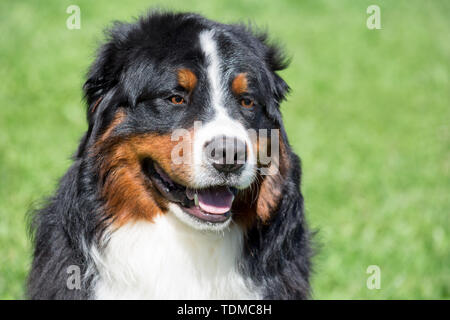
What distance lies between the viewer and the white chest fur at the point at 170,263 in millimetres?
3691

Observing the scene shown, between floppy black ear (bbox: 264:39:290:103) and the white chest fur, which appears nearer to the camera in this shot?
the white chest fur

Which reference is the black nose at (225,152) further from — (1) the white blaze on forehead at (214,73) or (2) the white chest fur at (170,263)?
(2) the white chest fur at (170,263)

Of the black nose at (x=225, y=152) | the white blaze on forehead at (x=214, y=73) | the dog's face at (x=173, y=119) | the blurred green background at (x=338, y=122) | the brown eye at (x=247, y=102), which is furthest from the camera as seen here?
the blurred green background at (x=338, y=122)

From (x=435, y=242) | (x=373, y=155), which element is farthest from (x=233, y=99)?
(x=373, y=155)

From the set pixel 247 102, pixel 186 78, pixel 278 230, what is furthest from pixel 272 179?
pixel 186 78

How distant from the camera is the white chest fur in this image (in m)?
3.69

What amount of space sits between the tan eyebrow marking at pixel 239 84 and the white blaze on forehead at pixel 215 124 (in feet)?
0.21

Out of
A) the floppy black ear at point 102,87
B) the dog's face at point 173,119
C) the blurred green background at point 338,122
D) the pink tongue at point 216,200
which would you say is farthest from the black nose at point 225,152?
the blurred green background at point 338,122

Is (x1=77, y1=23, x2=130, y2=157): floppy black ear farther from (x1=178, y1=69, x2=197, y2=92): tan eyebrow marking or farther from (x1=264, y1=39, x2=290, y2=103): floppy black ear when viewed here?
(x1=264, y1=39, x2=290, y2=103): floppy black ear

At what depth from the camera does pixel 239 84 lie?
3.72 metres

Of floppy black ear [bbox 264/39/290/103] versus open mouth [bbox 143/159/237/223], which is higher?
floppy black ear [bbox 264/39/290/103]

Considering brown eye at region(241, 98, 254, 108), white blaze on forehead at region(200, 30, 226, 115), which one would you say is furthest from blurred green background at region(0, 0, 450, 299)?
white blaze on forehead at region(200, 30, 226, 115)

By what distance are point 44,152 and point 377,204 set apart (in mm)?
4447

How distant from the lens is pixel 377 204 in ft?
23.6
